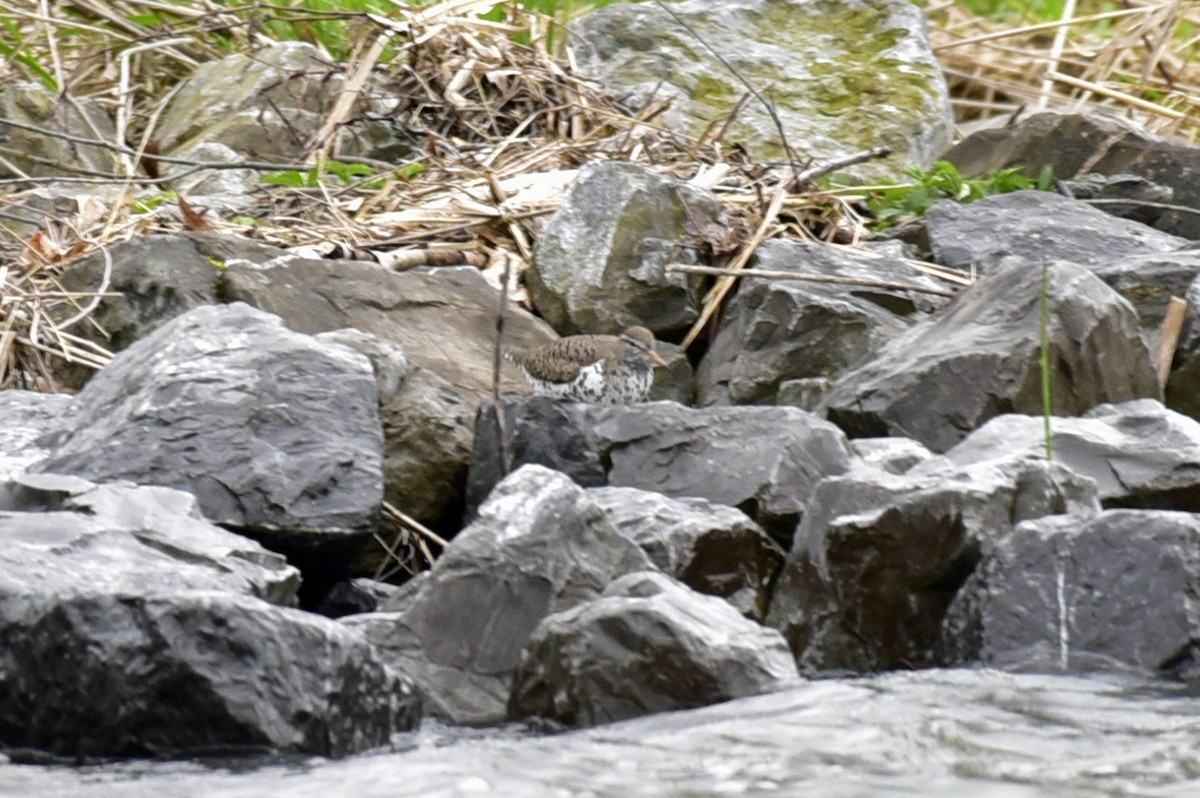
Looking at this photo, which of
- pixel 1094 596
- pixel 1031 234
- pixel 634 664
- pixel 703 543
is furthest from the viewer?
pixel 1031 234

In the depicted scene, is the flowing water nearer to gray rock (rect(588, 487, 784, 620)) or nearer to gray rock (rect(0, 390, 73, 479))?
gray rock (rect(588, 487, 784, 620))

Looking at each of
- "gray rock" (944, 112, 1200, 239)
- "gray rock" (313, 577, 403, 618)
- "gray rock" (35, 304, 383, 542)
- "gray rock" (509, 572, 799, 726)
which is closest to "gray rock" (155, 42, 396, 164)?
"gray rock" (944, 112, 1200, 239)

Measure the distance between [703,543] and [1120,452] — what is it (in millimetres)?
1227

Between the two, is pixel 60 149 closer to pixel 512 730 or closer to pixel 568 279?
pixel 568 279

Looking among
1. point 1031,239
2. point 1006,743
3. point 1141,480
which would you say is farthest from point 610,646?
point 1031,239

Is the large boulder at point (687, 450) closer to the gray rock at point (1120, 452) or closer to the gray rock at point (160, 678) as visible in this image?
the gray rock at point (1120, 452)

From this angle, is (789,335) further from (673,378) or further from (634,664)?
(634,664)

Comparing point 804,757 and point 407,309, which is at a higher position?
point 407,309

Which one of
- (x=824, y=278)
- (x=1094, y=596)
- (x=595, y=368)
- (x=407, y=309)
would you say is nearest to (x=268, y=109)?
(x=407, y=309)

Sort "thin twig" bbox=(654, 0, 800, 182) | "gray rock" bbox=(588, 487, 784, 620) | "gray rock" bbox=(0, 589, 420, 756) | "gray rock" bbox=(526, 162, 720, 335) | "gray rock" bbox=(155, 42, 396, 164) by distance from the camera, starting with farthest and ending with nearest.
Answer: "gray rock" bbox=(155, 42, 396, 164)
"thin twig" bbox=(654, 0, 800, 182)
"gray rock" bbox=(526, 162, 720, 335)
"gray rock" bbox=(588, 487, 784, 620)
"gray rock" bbox=(0, 589, 420, 756)

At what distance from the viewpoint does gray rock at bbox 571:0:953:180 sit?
8.63 metres

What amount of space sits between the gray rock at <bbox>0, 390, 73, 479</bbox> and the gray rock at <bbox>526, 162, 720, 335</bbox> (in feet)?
6.07

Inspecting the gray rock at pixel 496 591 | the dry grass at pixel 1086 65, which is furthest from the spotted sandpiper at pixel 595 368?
the dry grass at pixel 1086 65

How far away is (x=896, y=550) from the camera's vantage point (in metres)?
4.50
